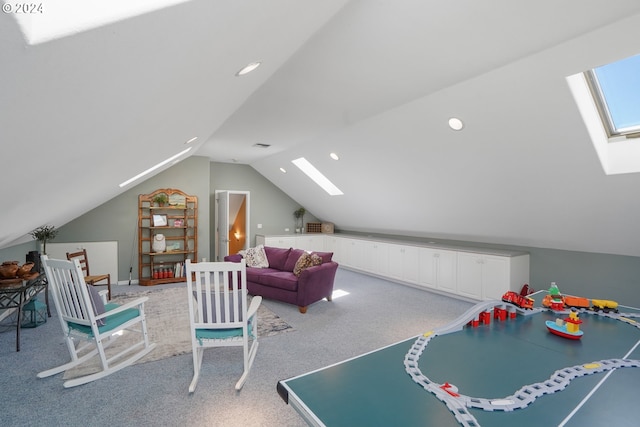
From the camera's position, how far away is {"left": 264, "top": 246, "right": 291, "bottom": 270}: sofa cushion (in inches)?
217

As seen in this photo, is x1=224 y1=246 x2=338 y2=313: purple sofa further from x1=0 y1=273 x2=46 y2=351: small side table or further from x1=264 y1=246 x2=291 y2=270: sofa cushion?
x1=0 y1=273 x2=46 y2=351: small side table

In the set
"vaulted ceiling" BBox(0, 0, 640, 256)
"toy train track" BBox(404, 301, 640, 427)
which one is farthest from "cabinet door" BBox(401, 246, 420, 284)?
"toy train track" BBox(404, 301, 640, 427)

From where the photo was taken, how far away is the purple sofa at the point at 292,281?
4.52 metres

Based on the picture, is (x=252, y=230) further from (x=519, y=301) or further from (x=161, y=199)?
(x=519, y=301)

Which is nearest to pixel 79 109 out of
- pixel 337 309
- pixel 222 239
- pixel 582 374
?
pixel 582 374

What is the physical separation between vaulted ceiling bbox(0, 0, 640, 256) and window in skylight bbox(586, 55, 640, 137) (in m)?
0.27

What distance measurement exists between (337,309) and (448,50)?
11.8ft

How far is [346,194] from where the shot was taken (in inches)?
264

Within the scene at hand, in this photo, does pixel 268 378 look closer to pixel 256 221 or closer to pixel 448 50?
pixel 448 50

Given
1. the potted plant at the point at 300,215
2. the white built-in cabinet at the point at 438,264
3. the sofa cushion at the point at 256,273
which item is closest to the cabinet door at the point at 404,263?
the white built-in cabinet at the point at 438,264

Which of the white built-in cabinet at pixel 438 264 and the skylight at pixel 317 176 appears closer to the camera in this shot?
the white built-in cabinet at pixel 438 264

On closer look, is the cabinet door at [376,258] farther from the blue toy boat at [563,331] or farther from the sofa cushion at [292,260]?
the blue toy boat at [563,331]

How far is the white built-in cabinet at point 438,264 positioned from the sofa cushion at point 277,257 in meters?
2.07

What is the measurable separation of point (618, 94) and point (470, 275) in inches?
122
